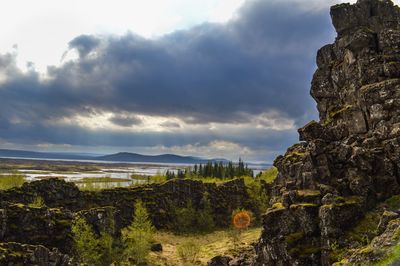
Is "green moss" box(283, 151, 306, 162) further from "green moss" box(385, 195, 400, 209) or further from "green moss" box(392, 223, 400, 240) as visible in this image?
"green moss" box(392, 223, 400, 240)

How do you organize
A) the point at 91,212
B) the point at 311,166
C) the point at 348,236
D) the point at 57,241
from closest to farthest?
the point at 348,236 < the point at 311,166 < the point at 57,241 < the point at 91,212

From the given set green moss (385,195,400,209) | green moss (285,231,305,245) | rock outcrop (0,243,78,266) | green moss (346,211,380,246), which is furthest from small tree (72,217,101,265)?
green moss (385,195,400,209)

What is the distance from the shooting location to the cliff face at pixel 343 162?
193 feet

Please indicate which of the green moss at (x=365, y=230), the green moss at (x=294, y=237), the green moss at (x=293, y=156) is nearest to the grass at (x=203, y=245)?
the green moss at (x=293, y=156)

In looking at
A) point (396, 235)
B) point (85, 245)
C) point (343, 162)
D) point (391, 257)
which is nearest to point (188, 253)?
point (85, 245)

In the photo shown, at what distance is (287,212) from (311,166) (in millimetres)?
12780

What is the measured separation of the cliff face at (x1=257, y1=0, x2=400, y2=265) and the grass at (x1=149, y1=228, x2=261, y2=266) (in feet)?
107

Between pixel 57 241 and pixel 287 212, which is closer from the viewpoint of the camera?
pixel 287 212

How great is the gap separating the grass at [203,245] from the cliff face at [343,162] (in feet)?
107

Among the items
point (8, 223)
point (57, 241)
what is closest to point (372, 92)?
point (57, 241)

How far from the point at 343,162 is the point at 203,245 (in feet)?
223

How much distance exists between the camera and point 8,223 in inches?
3246

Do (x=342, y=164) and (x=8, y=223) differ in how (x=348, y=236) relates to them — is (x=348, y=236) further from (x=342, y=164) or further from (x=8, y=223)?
(x=8, y=223)

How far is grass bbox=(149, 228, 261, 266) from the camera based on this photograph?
102 m
